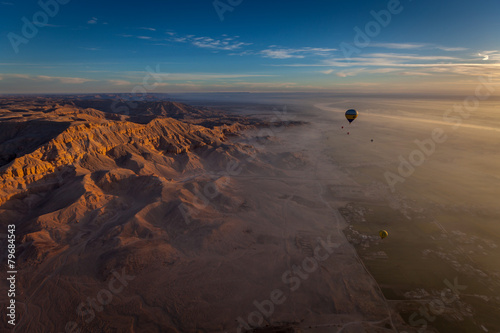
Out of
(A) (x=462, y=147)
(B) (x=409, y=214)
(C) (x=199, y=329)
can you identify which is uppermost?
(A) (x=462, y=147)

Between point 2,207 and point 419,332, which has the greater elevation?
point 2,207

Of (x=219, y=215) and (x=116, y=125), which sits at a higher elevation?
(x=116, y=125)

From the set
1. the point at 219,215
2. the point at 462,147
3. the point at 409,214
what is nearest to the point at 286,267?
the point at 219,215

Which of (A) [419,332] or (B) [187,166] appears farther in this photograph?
(B) [187,166]

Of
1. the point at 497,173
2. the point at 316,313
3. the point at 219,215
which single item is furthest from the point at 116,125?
the point at 497,173

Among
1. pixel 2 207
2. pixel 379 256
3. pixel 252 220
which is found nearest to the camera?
pixel 379 256

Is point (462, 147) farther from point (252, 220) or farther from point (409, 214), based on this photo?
point (252, 220)

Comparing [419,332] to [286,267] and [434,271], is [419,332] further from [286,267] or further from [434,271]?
[286,267]

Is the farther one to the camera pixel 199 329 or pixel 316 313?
pixel 316 313

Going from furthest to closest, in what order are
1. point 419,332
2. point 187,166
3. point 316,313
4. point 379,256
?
1. point 187,166
2. point 379,256
3. point 316,313
4. point 419,332
